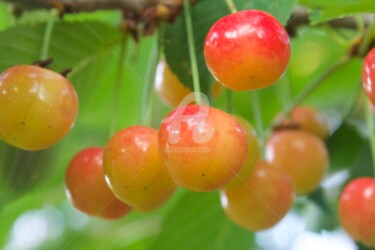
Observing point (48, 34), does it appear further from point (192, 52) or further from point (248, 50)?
point (248, 50)

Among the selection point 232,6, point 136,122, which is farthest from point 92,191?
point 136,122

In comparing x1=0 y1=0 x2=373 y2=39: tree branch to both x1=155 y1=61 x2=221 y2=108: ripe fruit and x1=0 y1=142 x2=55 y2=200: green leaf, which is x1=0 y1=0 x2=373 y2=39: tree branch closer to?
x1=155 y1=61 x2=221 y2=108: ripe fruit

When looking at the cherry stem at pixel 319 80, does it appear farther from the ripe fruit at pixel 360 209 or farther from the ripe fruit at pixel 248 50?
the ripe fruit at pixel 248 50

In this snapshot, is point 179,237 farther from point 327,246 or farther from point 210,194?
point 327,246

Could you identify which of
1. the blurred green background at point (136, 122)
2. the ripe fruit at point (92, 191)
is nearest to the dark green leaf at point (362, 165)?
the blurred green background at point (136, 122)

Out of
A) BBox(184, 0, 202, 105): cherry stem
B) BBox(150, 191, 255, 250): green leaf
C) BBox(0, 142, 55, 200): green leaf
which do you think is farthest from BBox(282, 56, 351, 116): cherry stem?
BBox(0, 142, 55, 200): green leaf
